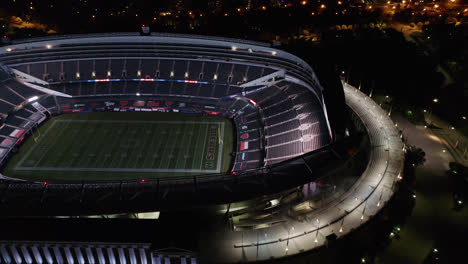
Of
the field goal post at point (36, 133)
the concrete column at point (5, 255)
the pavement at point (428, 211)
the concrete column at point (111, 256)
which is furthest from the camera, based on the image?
the field goal post at point (36, 133)

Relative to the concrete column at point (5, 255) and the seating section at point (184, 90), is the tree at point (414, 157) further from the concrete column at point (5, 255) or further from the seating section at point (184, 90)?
the concrete column at point (5, 255)

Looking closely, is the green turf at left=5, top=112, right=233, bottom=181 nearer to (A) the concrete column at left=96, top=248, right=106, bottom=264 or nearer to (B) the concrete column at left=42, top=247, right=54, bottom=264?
(B) the concrete column at left=42, top=247, right=54, bottom=264

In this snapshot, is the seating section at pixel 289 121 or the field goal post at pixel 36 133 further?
the field goal post at pixel 36 133

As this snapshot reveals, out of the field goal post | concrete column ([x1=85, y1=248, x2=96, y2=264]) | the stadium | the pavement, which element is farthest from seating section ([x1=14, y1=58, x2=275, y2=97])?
concrete column ([x1=85, y1=248, x2=96, y2=264])

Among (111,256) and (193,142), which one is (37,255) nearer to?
(111,256)

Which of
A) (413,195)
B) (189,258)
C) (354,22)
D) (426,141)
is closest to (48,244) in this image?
(189,258)

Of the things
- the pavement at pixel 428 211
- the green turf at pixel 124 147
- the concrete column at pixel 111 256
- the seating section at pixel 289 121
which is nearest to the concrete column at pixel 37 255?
the concrete column at pixel 111 256

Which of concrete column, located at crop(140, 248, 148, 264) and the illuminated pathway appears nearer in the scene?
the illuminated pathway
